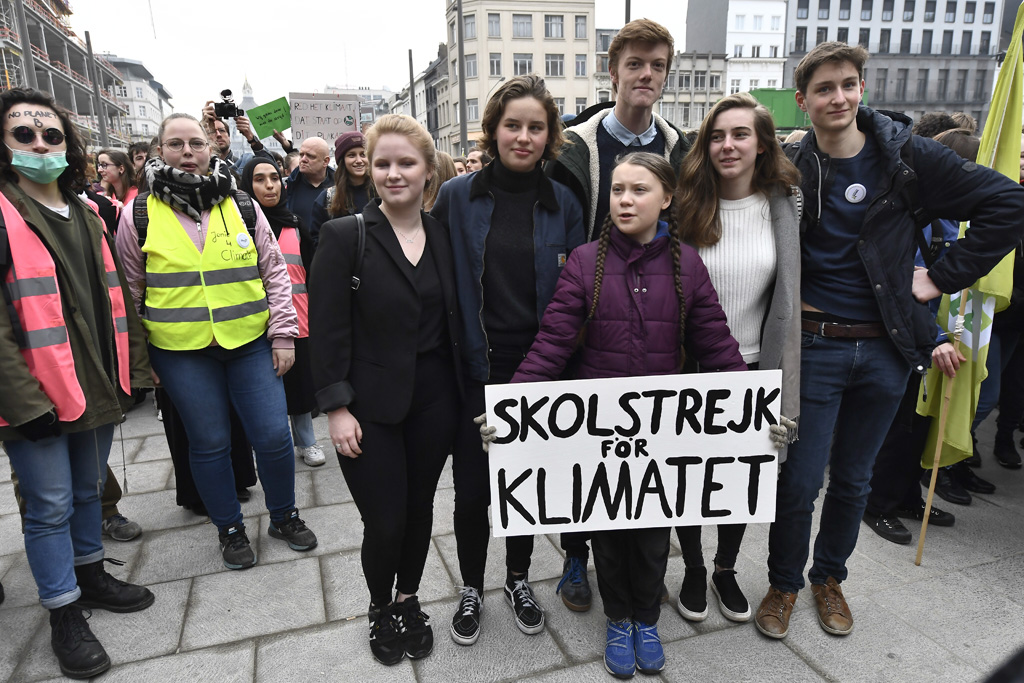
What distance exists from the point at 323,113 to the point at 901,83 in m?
59.7

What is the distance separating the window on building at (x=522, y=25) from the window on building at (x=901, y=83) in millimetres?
32968

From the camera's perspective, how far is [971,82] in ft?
179

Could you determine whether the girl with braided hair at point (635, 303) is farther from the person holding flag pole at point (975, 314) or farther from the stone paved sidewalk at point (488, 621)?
the person holding flag pole at point (975, 314)

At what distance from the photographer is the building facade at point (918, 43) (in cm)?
5369

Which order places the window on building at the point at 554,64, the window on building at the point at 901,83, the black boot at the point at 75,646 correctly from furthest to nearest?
1. the window on building at the point at 901,83
2. the window on building at the point at 554,64
3. the black boot at the point at 75,646

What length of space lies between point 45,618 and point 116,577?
340mm

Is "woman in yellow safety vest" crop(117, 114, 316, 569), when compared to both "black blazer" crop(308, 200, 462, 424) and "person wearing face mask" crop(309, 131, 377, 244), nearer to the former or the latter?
"black blazer" crop(308, 200, 462, 424)

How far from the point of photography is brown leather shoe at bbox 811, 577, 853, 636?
2.56 m

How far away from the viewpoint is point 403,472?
92.0 inches

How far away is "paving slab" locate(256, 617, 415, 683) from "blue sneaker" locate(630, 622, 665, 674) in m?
0.88

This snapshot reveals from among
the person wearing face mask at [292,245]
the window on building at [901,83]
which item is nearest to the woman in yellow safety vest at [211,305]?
the person wearing face mask at [292,245]

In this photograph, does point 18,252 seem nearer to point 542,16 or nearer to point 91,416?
point 91,416

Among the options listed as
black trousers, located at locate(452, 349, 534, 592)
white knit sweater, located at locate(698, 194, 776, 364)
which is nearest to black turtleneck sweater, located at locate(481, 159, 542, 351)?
black trousers, located at locate(452, 349, 534, 592)

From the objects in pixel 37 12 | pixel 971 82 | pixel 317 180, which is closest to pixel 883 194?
pixel 317 180
